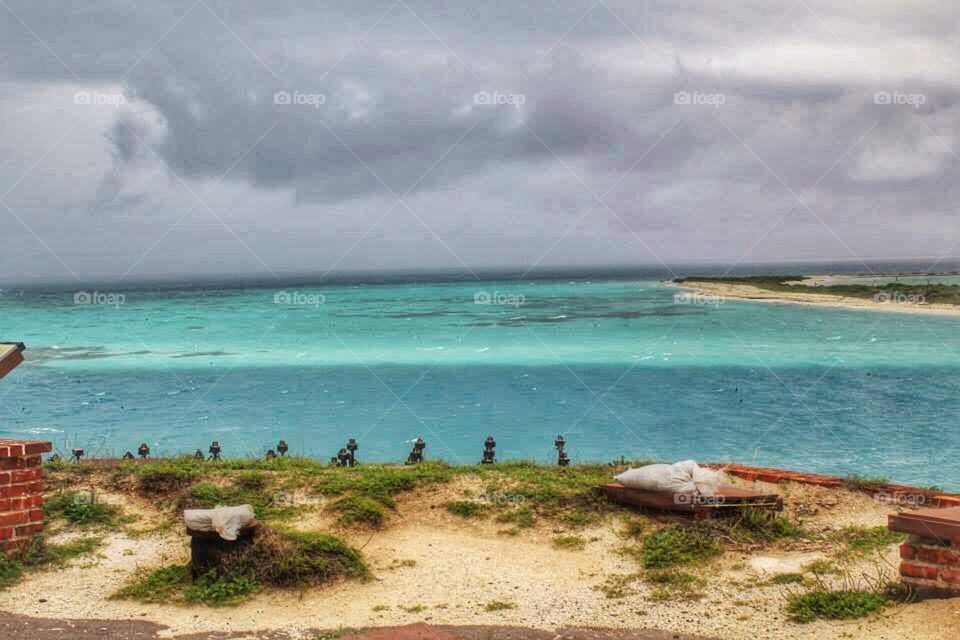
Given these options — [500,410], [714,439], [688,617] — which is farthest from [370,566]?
[500,410]

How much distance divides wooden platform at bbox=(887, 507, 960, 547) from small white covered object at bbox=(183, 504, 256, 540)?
15.9 feet

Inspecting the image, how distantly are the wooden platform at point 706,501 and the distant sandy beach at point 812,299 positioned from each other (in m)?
Result: 52.4

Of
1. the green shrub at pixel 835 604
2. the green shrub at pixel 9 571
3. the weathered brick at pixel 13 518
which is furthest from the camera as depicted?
the weathered brick at pixel 13 518

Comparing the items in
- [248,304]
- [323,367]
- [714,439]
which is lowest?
[714,439]

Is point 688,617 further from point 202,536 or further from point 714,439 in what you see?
point 714,439

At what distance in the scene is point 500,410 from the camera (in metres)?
27.0

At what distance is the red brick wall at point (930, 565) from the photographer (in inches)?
226

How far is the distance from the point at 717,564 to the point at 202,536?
4.21 meters

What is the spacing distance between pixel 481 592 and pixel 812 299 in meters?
66.0

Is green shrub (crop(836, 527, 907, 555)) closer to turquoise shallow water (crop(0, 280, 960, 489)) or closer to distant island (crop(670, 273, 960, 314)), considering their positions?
turquoise shallow water (crop(0, 280, 960, 489))

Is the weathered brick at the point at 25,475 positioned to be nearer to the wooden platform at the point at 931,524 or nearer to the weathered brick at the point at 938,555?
the wooden platform at the point at 931,524

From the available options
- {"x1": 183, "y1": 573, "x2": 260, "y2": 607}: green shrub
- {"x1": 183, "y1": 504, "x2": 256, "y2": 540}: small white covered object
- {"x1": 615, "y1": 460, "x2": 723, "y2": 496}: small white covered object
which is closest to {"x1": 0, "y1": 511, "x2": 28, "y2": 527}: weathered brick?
{"x1": 183, "y1": 504, "x2": 256, "y2": 540}: small white covered object

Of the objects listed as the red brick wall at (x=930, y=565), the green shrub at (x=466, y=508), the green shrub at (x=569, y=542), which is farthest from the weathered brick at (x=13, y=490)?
the red brick wall at (x=930, y=565)

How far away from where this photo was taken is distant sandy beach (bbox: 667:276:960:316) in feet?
183
